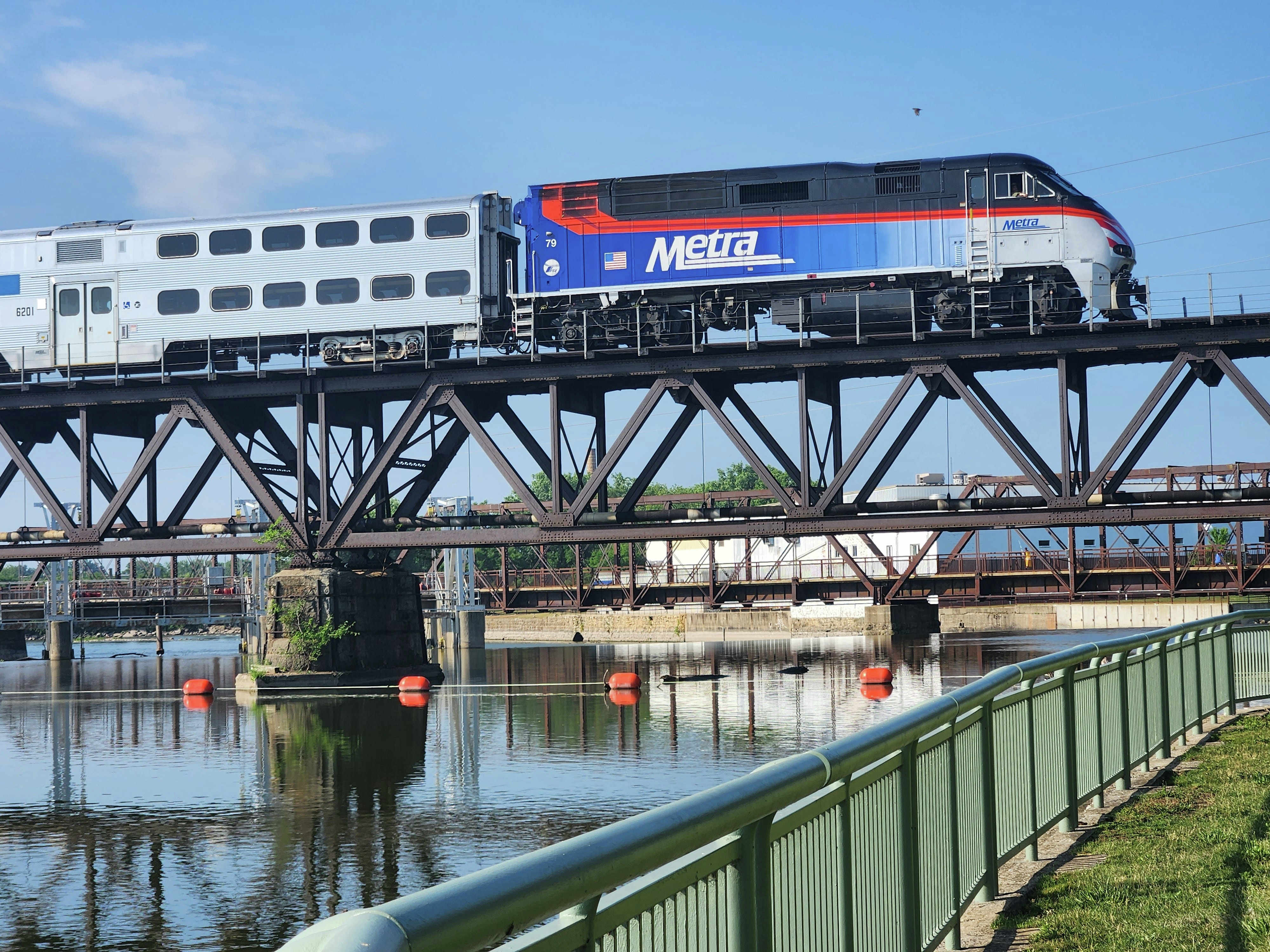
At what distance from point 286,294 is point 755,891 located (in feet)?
119

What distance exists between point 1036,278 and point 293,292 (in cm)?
2155

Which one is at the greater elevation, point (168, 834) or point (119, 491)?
point (119, 491)

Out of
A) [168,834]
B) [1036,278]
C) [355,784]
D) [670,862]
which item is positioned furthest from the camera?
[1036,278]

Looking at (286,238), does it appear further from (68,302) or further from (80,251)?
(68,302)

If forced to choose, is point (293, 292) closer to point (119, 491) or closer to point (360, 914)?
point (119, 491)

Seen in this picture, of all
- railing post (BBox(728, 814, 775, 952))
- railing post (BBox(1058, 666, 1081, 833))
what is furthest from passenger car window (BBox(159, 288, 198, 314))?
railing post (BBox(728, 814, 775, 952))

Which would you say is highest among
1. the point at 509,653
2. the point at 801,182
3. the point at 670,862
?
the point at 801,182

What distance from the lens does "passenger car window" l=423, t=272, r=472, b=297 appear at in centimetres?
3738

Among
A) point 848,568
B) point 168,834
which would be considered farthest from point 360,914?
point 848,568

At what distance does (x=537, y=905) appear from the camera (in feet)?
10.5

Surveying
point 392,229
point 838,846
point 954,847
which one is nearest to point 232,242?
point 392,229

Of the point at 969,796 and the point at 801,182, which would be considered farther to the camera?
the point at 801,182

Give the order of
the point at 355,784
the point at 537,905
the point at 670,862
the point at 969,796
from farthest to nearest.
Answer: the point at 355,784 < the point at 969,796 < the point at 670,862 < the point at 537,905

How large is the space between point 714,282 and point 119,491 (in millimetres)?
17868
